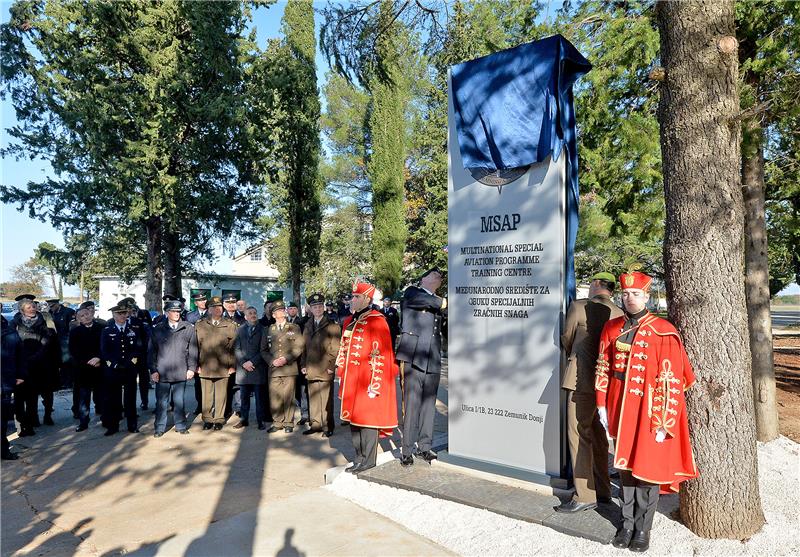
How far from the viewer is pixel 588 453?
15.8 ft

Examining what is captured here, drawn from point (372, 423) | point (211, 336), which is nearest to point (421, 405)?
point (372, 423)

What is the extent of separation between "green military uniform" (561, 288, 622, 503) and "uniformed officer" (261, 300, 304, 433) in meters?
4.61

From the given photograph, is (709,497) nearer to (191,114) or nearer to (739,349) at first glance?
(739,349)

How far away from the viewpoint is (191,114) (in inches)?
679

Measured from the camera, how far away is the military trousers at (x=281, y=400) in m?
8.48

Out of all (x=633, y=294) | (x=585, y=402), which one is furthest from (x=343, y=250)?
(x=633, y=294)

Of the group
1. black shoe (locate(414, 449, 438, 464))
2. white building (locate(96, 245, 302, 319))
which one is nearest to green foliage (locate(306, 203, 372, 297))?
white building (locate(96, 245, 302, 319))

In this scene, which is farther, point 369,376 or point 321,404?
point 321,404

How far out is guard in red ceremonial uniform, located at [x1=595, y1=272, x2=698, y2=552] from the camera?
3984 mm

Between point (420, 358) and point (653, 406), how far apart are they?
8.90 ft

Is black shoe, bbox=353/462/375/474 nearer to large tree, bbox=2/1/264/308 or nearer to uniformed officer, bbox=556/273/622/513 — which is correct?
uniformed officer, bbox=556/273/622/513

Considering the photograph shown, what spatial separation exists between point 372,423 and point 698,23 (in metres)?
4.45

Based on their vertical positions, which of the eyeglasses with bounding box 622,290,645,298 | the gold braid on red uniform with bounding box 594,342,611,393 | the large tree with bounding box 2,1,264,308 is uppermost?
the large tree with bounding box 2,1,264,308

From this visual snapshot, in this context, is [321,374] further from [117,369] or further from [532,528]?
[532,528]
